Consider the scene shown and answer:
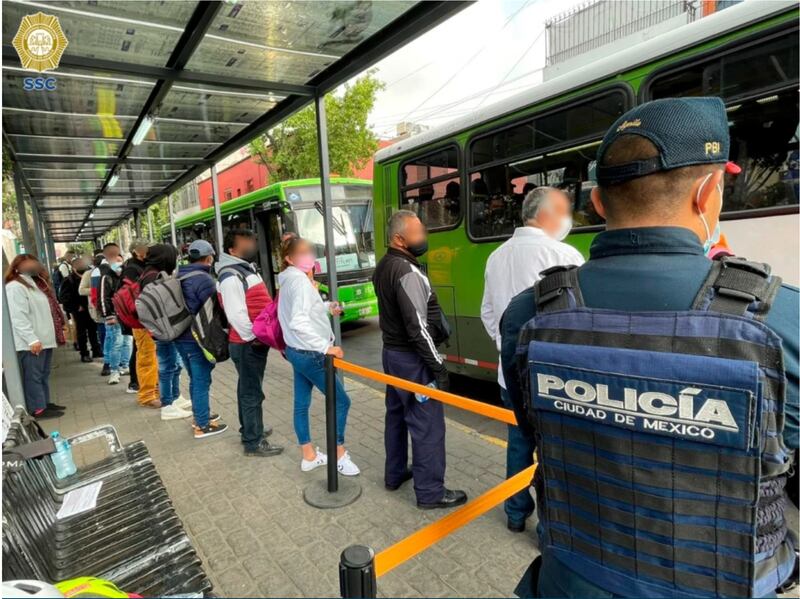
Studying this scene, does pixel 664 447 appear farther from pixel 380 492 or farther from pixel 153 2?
pixel 153 2

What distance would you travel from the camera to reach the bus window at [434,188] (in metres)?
5.74

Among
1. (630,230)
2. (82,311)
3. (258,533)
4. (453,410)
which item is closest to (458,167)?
(453,410)

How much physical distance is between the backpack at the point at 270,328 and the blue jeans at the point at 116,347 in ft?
14.1

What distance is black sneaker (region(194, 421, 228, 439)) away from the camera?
469 centimetres

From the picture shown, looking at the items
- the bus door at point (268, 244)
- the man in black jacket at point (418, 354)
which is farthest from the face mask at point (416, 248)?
the bus door at point (268, 244)

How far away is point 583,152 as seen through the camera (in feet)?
14.0

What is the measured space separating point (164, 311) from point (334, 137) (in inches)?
684

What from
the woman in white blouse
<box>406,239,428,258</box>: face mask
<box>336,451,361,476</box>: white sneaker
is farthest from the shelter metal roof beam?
<box>336,451,361,476</box>: white sneaker

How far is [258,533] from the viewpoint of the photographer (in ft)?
10.1

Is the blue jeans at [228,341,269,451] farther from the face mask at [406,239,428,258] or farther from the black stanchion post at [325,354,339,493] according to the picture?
the face mask at [406,239,428,258]

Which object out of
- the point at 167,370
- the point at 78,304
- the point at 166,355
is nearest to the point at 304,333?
the point at 166,355

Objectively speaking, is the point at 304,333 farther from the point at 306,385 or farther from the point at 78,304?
the point at 78,304

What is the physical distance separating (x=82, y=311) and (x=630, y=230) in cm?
949

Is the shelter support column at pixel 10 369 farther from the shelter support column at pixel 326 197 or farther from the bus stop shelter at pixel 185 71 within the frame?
the shelter support column at pixel 326 197
